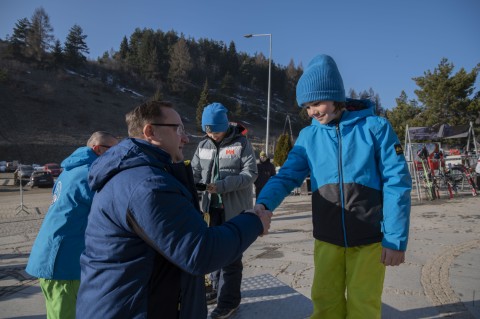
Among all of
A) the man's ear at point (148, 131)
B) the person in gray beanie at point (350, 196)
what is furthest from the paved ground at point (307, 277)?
the man's ear at point (148, 131)

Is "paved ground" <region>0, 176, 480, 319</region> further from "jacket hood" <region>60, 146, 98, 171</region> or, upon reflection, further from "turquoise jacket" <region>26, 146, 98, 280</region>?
"jacket hood" <region>60, 146, 98, 171</region>

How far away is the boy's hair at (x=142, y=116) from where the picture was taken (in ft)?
5.67

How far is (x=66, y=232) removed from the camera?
2.43 m

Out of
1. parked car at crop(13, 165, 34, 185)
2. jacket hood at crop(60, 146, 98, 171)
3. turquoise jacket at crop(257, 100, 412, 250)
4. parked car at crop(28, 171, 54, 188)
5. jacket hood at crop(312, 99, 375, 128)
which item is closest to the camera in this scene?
turquoise jacket at crop(257, 100, 412, 250)

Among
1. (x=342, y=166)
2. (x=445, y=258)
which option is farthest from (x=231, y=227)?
(x=445, y=258)

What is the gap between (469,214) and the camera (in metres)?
8.34

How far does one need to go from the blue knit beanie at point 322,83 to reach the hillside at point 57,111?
44.9m

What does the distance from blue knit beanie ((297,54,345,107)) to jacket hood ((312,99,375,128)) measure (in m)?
0.11

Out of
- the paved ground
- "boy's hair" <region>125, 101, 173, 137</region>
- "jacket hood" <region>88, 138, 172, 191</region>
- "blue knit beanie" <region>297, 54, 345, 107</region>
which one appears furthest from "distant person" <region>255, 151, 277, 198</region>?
"jacket hood" <region>88, 138, 172, 191</region>

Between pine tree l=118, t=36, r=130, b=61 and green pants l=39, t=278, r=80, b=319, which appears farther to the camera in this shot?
pine tree l=118, t=36, r=130, b=61

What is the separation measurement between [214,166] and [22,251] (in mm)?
4209

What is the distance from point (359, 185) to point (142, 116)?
4.37 ft

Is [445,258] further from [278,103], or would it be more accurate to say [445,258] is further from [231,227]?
[278,103]

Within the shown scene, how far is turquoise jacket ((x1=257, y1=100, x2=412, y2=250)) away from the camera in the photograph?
2061 millimetres
